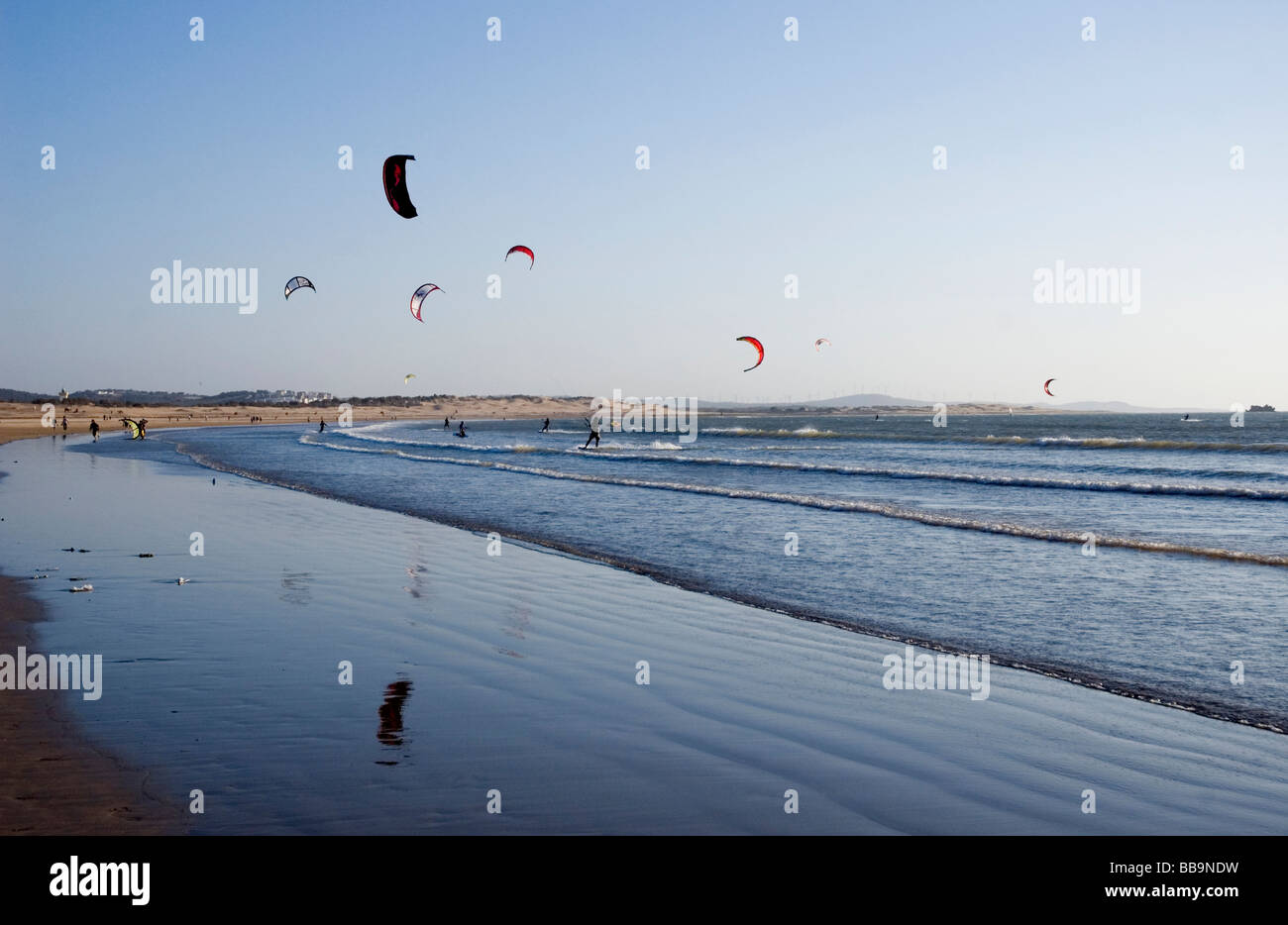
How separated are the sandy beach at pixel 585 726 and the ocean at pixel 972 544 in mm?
968

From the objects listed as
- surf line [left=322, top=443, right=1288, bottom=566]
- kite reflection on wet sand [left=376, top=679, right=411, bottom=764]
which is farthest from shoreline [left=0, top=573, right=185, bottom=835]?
surf line [left=322, top=443, right=1288, bottom=566]

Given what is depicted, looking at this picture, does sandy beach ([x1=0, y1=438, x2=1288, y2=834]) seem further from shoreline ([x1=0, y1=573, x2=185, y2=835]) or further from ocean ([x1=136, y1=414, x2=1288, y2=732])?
ocean ([x1=136, y1=414, x2=1288, y2=732])

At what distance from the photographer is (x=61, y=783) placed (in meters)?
4.53

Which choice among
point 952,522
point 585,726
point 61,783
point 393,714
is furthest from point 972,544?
point 61,783

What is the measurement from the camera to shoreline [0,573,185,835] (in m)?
4.07

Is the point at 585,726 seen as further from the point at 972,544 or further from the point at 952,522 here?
the point at 952,522

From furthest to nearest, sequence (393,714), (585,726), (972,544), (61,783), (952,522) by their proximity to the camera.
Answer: (952,522) < (972,544) < (393,714) < (585,726) < (61,783)

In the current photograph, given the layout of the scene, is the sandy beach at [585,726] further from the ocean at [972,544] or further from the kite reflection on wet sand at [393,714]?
the ocean at [972,544]

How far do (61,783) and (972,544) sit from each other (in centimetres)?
1288

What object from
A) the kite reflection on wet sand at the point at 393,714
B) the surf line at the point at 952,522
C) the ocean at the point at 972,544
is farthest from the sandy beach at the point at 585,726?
the surf line at the point at 952,522

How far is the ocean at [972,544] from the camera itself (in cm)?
816

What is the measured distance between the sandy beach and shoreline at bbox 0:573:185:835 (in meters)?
0.06

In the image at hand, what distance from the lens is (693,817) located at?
14.2ft
